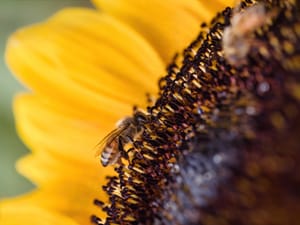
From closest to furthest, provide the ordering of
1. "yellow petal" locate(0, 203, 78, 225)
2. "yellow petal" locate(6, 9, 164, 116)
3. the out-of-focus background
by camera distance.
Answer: "yellow petal" locate(0, 203, 78, 225) → "yellow petal" locate(6, 9, 164, 116) → the out-of-focus background

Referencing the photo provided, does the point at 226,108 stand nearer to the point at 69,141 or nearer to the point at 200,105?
the point at 200,105

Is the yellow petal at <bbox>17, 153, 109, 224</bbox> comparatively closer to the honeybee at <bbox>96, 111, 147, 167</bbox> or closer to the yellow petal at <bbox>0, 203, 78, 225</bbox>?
the yellow petal at <bbox>0, 203, 78, 225</bbox>

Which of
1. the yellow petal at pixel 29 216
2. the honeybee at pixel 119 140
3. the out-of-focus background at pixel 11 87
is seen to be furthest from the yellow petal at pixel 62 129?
the out-of-focus background at pixel 11 87

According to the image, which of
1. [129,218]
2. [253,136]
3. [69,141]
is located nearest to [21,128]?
[69,141]

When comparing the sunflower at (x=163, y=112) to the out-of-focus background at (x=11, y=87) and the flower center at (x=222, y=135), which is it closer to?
the flower center at (x=222, y=135)

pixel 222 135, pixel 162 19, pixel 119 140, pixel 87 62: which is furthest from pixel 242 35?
pixel 87 62

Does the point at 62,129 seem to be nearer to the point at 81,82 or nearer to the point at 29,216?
the point at 81,82

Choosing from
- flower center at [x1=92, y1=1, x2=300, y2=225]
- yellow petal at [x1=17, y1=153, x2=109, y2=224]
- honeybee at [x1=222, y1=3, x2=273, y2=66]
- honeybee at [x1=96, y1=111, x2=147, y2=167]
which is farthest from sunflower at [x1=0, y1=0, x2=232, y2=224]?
honeybee at [x1=222, y1=3, x2=273, y2=66]
